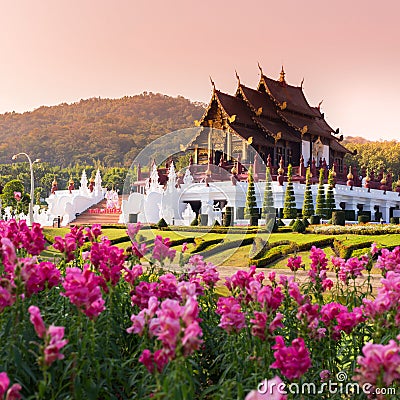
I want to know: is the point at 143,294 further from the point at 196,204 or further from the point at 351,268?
the point at 196,204

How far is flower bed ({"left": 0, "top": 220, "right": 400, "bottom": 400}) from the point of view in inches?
89.0

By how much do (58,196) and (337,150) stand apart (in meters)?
18.3

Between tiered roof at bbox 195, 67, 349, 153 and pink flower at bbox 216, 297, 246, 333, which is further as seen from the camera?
tiered roof at bbox 195, 67, 349, 153

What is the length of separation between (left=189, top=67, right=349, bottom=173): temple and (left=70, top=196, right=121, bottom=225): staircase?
20.7 feet

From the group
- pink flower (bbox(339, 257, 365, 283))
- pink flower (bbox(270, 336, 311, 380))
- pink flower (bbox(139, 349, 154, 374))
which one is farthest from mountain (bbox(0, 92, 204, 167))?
pink flower (bbox(270, 336, 311, 380))

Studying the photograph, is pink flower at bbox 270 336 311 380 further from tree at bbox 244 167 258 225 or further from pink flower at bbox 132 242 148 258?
tree at bbox 244 167 258 225

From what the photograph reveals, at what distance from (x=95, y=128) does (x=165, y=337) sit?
87.8m

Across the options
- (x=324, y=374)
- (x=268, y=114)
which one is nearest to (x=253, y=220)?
(x=268, y=114)

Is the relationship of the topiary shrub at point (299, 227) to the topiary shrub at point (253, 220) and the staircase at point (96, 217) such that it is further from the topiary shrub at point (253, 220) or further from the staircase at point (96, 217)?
the staircase at point (96, 217)

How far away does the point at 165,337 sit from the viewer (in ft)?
7.34

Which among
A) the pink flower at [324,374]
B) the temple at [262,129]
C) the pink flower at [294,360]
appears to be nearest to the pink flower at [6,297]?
the pink flower at [294,360]

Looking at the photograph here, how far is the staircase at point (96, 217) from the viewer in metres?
27.1

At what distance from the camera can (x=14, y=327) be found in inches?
110

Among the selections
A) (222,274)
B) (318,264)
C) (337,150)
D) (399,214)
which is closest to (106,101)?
(337,150)
